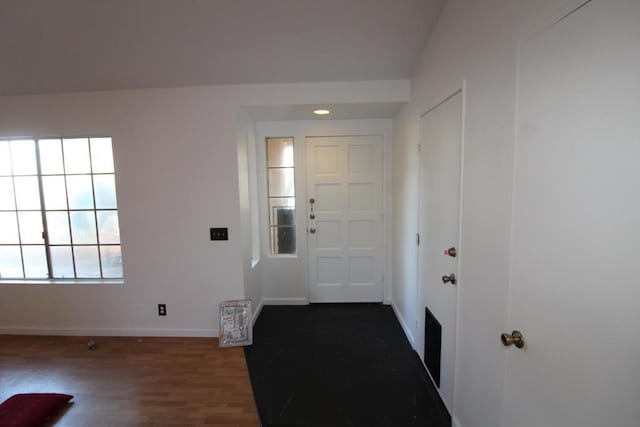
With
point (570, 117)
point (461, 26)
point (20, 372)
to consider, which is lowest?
point (20, 372)

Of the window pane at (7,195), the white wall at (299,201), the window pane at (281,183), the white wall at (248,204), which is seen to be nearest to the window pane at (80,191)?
the window pane at (7,195)

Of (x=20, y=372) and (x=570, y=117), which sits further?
(x=20, y=372)

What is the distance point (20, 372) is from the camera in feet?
7.86

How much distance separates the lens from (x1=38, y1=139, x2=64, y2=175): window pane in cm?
289

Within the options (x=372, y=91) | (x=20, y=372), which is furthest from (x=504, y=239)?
(x=20, y=372)

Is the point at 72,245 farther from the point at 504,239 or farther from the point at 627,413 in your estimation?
the point at 627,413

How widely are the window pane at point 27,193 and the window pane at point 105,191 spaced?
0.64 meters

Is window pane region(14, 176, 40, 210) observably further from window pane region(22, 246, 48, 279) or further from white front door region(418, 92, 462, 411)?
white front door region(418, 92, 462, 411)

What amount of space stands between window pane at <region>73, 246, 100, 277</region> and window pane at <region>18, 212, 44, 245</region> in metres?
0.40

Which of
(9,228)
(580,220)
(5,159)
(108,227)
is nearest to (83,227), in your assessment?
(108,227)

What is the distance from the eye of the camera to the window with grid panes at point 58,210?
114 inches

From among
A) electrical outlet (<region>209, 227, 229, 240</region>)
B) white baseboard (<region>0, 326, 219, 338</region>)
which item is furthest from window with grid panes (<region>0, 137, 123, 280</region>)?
electrical outlet (<region>209, 227, 229, 240</region>)

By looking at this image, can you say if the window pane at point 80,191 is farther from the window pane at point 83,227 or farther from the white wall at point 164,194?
the white wall at point 164,194

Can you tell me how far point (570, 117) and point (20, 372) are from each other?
12.8 feet
